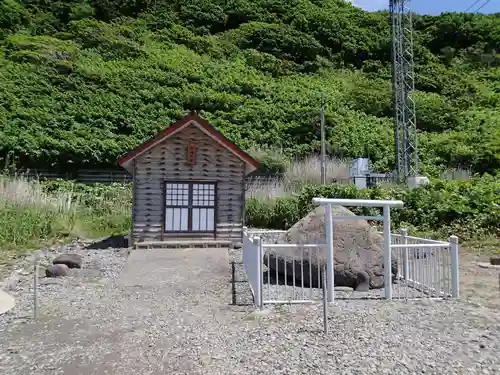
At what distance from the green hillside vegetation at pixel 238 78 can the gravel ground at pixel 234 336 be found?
54.9 ft

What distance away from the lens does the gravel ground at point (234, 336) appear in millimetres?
4672

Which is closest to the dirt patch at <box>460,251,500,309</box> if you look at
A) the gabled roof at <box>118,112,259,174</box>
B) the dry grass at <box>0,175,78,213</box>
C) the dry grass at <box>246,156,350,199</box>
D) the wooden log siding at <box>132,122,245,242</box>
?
the wooden log siding at <box>132,122,245,242</box>

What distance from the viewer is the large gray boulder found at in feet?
27.2

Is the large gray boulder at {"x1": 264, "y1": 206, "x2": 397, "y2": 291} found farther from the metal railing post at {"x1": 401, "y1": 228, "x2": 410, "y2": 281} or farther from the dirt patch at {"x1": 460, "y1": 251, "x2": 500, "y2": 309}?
the dirt patch at {"x1": 460, "y1": 251, "x2": 500, "y2": 309}

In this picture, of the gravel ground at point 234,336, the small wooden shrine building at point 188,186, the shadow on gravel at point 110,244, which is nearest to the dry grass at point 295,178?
the small wooden shrine building at point 188,186

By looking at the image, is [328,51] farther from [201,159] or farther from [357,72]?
[201,159]

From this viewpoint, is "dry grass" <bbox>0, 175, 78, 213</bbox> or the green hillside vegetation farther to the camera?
the green hillside vegetation

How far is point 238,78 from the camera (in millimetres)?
32500

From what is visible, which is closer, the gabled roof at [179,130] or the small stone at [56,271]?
the small stone at [56,271]

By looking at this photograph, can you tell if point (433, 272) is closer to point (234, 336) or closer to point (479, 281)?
point (479, 281)

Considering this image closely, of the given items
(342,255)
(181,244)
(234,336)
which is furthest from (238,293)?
(181,244)

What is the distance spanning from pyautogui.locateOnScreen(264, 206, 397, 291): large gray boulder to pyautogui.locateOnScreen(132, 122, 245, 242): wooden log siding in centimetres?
525

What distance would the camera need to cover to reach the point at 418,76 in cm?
3528

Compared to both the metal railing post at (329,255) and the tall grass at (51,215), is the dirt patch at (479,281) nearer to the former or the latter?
the metal railing post at (329,255)
